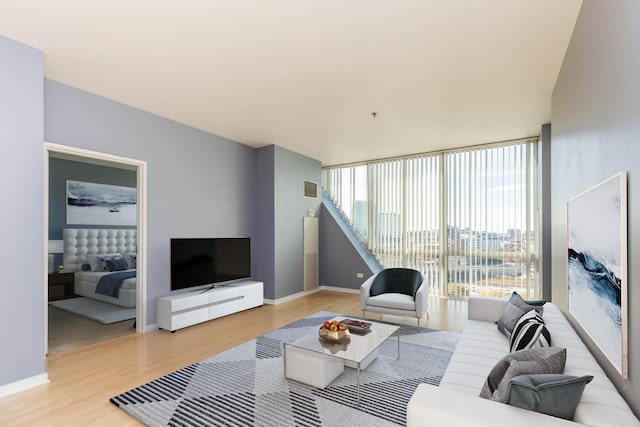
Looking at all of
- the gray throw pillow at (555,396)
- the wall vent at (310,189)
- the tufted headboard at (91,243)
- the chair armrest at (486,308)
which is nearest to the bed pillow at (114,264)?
the tufted headboard at (91,243)

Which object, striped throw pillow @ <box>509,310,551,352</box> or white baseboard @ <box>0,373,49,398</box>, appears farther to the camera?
white baseboard @ <box>0,373,49,398</box>

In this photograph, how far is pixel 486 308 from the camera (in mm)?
3215

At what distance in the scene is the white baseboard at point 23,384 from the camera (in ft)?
8.10

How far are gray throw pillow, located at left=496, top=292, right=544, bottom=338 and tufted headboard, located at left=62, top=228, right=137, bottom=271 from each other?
6.90m

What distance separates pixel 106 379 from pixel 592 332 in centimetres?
360

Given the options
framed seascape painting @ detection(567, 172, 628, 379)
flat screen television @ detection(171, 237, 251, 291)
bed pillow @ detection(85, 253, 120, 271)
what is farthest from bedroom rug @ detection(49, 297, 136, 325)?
framed seascape painting @ detection(567, 172, 628, 379)

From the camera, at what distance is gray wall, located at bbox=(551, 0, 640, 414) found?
50.8 inches

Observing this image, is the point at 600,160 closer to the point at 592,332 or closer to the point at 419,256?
the point at 592,332

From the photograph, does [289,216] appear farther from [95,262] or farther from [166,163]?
[95,262]

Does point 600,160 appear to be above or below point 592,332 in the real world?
above

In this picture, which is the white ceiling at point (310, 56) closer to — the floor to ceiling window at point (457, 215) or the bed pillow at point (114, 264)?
the floor to ceiling window at point (457, 215)

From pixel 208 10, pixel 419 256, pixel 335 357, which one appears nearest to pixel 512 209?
pixel 419 256

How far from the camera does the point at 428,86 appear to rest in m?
3.31

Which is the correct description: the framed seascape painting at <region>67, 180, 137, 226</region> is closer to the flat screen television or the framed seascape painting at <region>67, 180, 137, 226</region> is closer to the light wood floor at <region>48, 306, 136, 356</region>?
the light wood floor at <region>48, 306, 136, 356</region>
